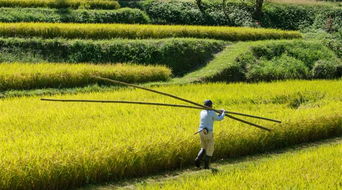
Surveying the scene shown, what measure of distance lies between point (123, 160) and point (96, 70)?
7260 millimetres

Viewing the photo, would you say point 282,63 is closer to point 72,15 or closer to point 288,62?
point 288,62

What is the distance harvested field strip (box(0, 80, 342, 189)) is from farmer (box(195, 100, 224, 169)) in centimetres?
47

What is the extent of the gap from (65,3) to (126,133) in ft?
50.2

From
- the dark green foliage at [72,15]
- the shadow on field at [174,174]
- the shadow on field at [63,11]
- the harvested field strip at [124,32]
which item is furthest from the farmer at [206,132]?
the shadow on field at [63,11]

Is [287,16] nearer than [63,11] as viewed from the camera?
No

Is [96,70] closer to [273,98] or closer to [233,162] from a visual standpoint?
[273,98]

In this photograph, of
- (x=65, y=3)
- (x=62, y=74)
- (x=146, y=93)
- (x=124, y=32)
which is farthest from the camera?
(x=65, y=3)

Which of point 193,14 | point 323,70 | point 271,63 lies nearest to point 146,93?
point 271,63

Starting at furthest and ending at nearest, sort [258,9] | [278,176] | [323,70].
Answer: [258,9], [323,70], [278,176]

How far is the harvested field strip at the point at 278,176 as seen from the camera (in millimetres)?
6582

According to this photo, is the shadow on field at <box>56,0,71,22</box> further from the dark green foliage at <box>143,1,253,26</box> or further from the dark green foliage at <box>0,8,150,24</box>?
the dark green foliage at <box>143,1,253,26</box>

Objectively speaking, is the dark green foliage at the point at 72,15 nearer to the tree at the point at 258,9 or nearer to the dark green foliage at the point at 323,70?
the tree at the point at 258,9

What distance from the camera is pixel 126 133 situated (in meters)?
8.38

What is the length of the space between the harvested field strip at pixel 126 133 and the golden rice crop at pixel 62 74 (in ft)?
5.00
